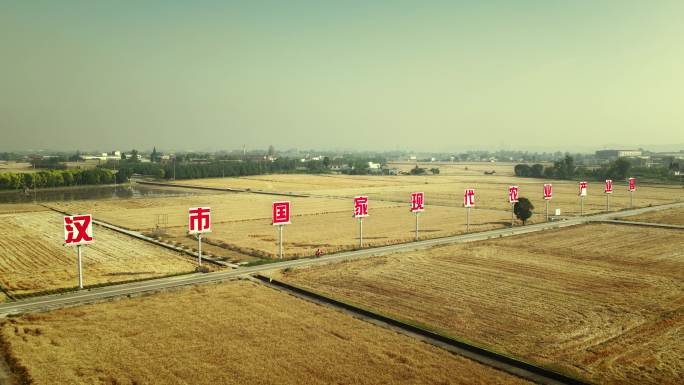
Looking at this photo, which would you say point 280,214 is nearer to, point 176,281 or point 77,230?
point 176,281

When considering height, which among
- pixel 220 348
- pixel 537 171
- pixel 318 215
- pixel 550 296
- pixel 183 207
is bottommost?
pixel 550 296

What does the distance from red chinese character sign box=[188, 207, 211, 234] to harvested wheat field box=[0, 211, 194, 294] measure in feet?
8.03

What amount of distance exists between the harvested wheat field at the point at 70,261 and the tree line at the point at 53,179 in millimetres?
61122

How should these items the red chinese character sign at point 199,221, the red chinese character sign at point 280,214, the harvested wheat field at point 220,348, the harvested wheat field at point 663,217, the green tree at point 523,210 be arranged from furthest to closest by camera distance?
1. the harvested wheat field at point 663,217
2. the green tree at point 523,210
3. the red chinese character sign at point 280,214
4. the red chinese character sign at point 199,221
5. the harvested wheat field at point 220,348

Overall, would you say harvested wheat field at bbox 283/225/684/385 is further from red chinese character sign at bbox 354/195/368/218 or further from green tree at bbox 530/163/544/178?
green tree at bbox 530/163/544/178

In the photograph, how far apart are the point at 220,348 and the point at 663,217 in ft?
190

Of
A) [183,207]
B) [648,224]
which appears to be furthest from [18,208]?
[648,224]

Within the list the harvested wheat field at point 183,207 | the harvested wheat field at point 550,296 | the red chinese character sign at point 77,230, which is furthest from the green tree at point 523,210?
the red chinese character sign at point 77,230

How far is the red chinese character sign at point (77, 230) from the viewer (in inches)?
1089

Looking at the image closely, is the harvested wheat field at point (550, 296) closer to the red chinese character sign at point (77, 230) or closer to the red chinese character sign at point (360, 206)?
the red chinese character sign at point (360, 206)

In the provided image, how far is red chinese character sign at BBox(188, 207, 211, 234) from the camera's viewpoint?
31953 mm

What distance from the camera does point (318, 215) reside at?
2425 inches

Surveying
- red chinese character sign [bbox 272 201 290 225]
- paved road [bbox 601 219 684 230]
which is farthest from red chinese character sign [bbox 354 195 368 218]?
paved road [bbox 601 219 684 230]

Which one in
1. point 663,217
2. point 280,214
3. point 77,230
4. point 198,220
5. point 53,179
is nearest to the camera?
point 77,230
